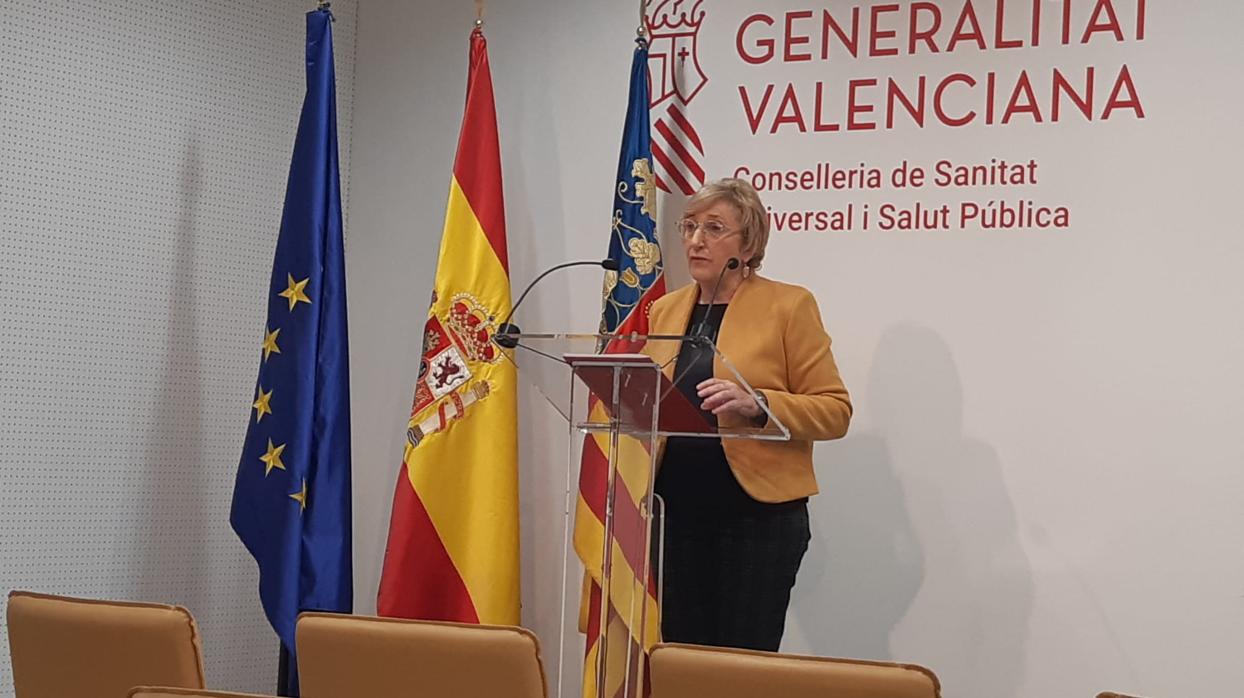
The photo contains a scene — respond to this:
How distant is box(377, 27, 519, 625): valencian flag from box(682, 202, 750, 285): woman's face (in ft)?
3.31

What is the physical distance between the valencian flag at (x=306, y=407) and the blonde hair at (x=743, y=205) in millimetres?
1320

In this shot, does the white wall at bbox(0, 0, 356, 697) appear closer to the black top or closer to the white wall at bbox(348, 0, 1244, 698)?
the white wall at bbox(348, 0, 1244, 698)

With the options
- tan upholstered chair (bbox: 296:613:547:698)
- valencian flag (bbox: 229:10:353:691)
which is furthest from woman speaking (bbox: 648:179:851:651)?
tan upholstered chair (bbox: 296:613:547:698)

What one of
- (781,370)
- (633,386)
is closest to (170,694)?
(633,386)

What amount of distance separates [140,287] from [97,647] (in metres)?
2.23

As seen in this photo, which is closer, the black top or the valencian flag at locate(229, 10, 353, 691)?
the black top

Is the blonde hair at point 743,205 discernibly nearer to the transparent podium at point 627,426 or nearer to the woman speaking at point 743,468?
the woman speaking at point 743,468

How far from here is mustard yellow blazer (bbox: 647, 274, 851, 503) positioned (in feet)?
11.5

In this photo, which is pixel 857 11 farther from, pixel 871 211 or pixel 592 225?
pixel 592 225

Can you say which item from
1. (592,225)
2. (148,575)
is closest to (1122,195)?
(592,225)

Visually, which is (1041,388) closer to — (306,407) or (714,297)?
(714,297)

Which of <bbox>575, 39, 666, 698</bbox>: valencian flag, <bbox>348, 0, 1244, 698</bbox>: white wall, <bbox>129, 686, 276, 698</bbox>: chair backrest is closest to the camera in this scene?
<bbox>129, 686, 276, 698</bbox>: chair backrest

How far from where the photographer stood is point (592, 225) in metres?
4.68

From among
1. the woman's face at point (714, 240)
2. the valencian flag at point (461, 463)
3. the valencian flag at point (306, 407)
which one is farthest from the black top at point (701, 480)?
the valencian flag at point (306, 407)
